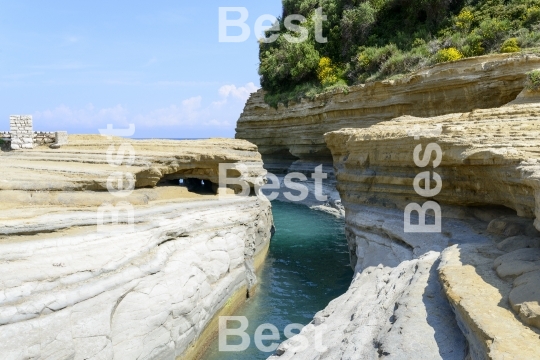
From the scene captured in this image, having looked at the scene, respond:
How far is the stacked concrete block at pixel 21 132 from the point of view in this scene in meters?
13.6

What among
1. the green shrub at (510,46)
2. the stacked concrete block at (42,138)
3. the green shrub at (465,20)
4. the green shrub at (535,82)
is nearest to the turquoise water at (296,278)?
the green shrub at (535,82)

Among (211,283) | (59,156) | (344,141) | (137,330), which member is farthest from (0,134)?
(344,141)

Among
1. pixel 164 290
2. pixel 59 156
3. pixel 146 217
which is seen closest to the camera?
pixel 164 290

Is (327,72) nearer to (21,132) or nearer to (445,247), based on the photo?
(21,132)

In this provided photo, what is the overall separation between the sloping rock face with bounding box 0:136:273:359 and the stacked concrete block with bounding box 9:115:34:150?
3.11 feet

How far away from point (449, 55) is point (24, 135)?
19.6 metres

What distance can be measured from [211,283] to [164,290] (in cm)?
205

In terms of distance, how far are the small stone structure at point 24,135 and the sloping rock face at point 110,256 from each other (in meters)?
0.90

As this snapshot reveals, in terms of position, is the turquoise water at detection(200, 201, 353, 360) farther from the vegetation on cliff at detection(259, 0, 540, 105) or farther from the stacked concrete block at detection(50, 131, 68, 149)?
the vegetation on cliff at detection(259, 0, 540, 105)

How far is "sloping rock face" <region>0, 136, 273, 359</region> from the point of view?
6645 millimetres

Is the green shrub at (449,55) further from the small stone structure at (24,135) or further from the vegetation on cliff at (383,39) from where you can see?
the small stone structure at (24,135)

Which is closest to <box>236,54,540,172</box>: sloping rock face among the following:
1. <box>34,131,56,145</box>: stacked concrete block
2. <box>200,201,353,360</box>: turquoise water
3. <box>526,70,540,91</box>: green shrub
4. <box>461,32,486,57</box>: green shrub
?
<box>526,70,540,91</box>: green shrub

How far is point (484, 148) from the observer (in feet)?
28.1

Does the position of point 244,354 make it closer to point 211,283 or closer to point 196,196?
point 211,283
